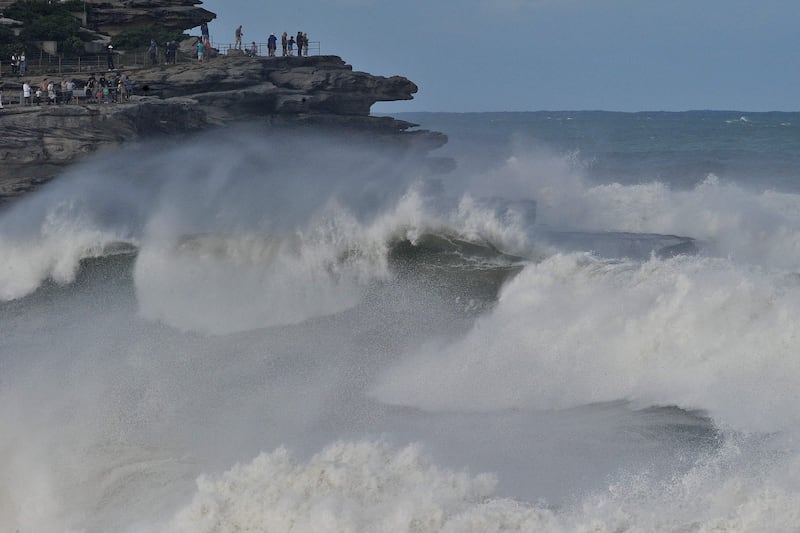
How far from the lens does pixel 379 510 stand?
37.2 feet

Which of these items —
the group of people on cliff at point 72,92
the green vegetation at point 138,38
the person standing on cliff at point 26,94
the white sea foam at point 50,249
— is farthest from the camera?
the green vegetation at point 138,38

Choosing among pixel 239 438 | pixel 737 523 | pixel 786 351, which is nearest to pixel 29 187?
pixel 239 438

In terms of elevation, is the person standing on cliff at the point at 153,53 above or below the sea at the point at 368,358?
above

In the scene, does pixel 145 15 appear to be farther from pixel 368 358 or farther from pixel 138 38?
pixel 368 358

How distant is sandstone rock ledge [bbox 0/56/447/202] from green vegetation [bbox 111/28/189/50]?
351cm

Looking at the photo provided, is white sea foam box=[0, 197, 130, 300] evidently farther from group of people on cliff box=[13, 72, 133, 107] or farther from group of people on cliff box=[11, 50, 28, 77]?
group of people on cliff box=[11, 50, 28, 77]

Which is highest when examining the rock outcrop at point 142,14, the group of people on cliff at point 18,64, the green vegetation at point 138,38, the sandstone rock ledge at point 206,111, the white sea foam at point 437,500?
the rock outcrop at point 142,14

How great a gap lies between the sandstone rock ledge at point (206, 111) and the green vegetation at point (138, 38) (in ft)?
11.5

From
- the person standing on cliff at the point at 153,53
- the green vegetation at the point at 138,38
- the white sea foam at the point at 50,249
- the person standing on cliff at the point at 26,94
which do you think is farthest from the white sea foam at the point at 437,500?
the green vegetation at the point at 138,38

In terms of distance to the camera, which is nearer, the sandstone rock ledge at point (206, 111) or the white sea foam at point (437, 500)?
the white sea foam at point (437, 500)

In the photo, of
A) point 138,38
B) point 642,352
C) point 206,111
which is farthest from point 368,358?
point 138,38

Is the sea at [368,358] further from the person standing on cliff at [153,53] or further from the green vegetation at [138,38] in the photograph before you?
the green vegetation at [138,38]

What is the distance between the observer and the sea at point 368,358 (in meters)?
11.9

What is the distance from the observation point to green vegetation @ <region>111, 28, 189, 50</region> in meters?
33.8
